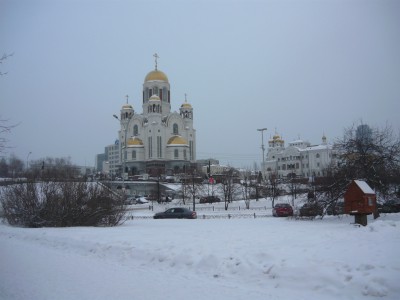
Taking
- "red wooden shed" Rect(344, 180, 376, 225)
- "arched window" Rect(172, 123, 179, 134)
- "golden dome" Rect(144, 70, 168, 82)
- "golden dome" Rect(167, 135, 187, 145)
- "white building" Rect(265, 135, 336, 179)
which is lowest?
"red wooden shed" Rect(344, 180, 376, 225)

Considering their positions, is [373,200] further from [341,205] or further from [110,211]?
[110,211]

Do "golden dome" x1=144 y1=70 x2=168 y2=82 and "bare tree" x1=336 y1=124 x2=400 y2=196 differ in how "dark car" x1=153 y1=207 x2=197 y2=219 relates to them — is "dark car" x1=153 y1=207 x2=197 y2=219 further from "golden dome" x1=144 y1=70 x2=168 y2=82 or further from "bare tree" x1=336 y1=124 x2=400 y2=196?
"golden dome" x1=144 y1=70 x2=168 y2=82

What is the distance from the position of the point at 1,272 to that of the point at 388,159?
2177cm

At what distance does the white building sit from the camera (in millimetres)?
112625

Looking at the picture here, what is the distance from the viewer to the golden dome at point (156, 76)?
334ft

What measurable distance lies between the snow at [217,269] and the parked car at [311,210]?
35.3ft

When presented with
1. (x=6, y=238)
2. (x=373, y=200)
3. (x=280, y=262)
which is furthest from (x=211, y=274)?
(x=6, y=238)

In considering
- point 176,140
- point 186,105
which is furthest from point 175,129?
point 186,105

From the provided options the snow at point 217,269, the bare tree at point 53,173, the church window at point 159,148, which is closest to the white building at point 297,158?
the church window at point 159,148

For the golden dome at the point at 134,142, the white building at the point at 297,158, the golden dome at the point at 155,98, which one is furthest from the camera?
the white building at the point at 297,158

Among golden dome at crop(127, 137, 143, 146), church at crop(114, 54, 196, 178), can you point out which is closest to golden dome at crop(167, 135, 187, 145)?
church at crop(114, 54, 196, 178)

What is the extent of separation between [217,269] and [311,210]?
1563 cm

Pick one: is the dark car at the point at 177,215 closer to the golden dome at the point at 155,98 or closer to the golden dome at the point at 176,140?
the golden dome at the point at 176,140

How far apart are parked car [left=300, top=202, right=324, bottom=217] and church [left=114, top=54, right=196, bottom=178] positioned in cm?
6437
